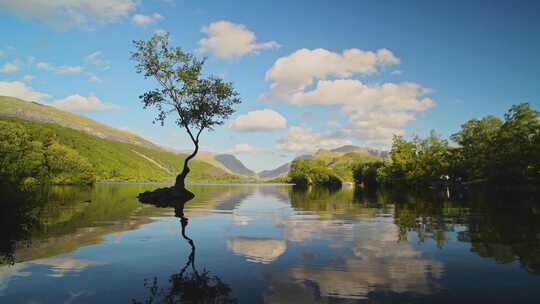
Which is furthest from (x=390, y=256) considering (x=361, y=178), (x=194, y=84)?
(x=361, y=178)

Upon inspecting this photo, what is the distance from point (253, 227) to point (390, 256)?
30.1 ft

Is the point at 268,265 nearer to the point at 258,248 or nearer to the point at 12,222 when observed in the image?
the point at 258,248

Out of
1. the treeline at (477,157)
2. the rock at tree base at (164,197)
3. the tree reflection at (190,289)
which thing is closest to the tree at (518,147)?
the treeline at (477,157)

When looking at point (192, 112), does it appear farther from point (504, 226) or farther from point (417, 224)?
point (504, 226)

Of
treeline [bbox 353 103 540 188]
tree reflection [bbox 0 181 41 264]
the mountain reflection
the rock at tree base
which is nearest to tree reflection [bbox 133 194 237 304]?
the mountain reflection

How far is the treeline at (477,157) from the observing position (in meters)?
75.4

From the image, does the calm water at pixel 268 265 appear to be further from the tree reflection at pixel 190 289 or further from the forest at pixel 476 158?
the forest at pixel 476 158

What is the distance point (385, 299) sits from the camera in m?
7.31

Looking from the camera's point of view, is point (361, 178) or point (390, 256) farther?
point (361, 178)

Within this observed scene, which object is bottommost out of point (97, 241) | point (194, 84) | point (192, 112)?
point (97, 241)

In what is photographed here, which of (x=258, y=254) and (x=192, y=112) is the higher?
(x=192, y=112)

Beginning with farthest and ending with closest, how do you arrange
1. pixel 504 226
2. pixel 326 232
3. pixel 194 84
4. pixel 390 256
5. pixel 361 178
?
pixel 361 178 → pixel 194 84 → pixel 504 226 → pixel 326 232 → pixel 390 256

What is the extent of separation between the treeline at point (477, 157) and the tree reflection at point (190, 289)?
83.5 metres

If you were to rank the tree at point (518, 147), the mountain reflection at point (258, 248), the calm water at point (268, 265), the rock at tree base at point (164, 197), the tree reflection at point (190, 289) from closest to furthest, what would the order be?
the tree reflection at point (190, 289), the calm water at point (268, 265), the mountain reflection at point (258, 248), the rock at tree base at point (164, 197), the tree at point (518, 147)
